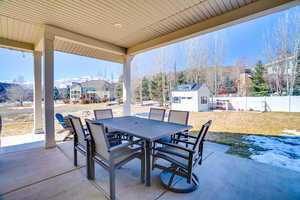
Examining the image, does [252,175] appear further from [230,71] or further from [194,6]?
[230,71]

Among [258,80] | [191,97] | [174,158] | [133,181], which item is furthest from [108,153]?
[258,80]

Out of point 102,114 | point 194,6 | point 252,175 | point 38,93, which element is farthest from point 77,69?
point 252,175

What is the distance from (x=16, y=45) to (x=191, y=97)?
9399 mm

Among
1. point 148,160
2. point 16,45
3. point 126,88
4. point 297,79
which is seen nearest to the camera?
point 148,160

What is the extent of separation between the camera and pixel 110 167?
5.74 ft

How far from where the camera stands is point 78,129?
2414mm

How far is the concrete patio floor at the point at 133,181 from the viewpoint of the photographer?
6.03ft

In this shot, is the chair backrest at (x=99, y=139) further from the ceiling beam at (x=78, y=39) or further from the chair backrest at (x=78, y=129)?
the ceiling beam at (x=78, y=39)

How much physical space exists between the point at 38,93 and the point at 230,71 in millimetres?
15206

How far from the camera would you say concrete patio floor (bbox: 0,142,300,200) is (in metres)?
1.84

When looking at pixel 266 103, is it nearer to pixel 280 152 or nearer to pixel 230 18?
pixel 280 152

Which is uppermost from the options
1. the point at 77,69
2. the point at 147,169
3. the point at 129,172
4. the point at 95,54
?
the point at 77,69

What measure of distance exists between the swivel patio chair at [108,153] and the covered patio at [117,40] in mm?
344

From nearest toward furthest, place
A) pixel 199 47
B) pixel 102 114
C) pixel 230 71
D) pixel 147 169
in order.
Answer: pixel 147 169 → pixel 102 114 → pixel 199 47 → pixel 230 71
